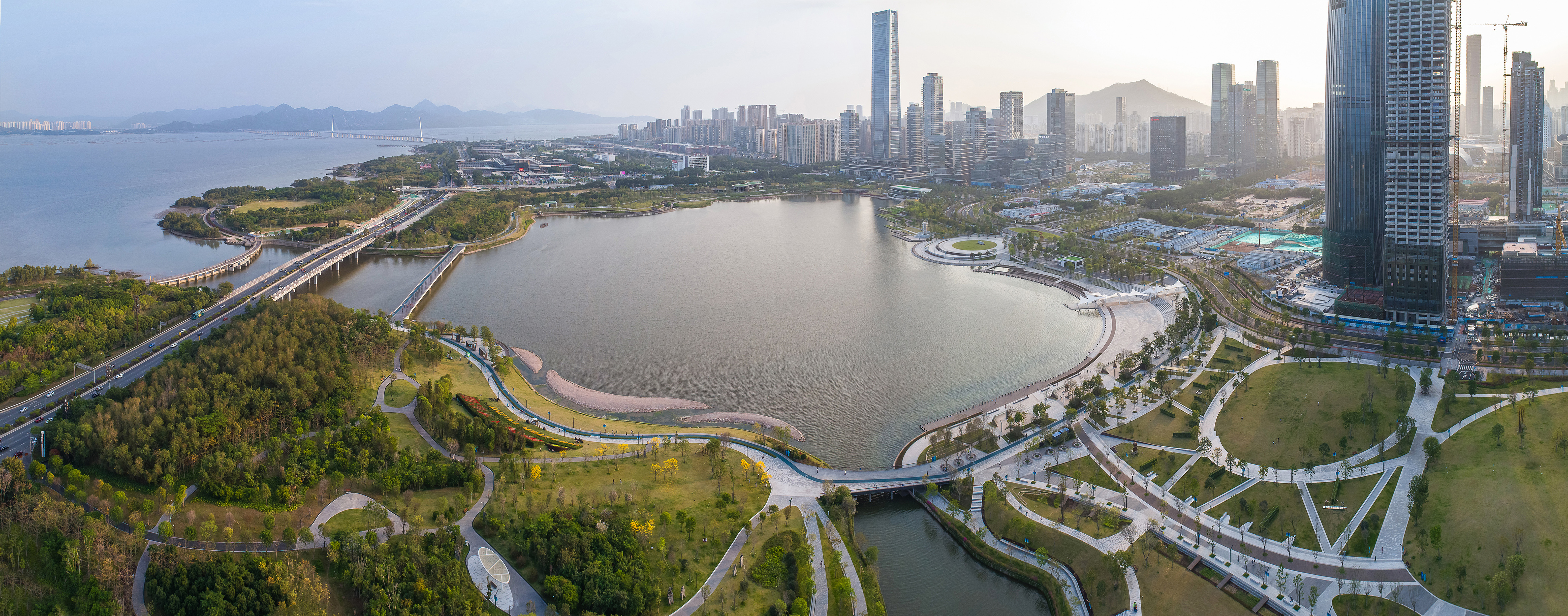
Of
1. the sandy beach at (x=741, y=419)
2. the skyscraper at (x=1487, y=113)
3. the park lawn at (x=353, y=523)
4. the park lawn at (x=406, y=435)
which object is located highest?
the skyscraper at (x=1487, y=113)

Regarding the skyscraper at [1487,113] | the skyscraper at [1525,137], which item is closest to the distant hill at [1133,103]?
the skyscraper at [1487,113]

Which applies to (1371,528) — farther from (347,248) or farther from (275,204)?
(275,204)

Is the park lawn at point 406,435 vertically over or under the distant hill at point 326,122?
under

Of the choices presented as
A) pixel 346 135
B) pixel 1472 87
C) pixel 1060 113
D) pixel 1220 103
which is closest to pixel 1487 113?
pixel 1472 87

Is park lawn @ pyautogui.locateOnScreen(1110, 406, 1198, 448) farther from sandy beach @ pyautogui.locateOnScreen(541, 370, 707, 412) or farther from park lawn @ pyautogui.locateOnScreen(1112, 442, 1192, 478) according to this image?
sandy beach @ pyautogui.locateOnScreen(541, 370, 707, 412)

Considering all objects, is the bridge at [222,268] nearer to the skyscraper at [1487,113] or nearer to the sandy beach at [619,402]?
the sandy beach at [619,402]

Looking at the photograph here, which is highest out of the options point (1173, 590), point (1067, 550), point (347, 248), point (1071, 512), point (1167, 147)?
point (1167, 147)
